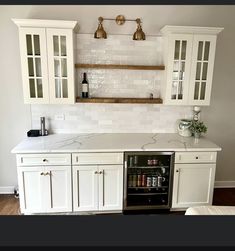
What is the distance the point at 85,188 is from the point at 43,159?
59 cm

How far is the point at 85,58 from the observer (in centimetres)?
294

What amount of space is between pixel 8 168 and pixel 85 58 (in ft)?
6.22

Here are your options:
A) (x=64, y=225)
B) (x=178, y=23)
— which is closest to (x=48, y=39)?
(x=178, y=23)

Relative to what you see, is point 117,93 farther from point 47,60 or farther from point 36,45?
point 36,45

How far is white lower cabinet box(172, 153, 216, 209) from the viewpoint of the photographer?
2.66 meters

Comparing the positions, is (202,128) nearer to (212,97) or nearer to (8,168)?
(212,97)

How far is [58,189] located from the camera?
2.58 meters

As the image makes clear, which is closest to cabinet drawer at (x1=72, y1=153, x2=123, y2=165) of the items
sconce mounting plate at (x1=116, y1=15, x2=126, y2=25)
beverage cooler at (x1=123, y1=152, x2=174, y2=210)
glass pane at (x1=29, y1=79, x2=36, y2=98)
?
beverage cooler at (x1=123, y1=152, x2=174, y2=210)

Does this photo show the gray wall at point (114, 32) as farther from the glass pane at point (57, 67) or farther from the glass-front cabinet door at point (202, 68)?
the glass pane at point (57, 67)

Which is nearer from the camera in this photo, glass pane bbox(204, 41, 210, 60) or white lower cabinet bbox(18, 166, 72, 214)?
white lower cabinet bbox(18, 166, 72, 214)

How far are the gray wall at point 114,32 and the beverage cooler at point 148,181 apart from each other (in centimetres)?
108

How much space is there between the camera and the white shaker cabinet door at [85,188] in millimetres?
2559

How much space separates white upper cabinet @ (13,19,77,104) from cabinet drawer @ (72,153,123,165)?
688 mm

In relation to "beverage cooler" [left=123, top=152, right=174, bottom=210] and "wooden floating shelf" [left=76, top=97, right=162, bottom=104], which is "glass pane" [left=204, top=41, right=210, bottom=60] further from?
"beverage cooler" [left=123, top=152, right=174, bottom=210]
